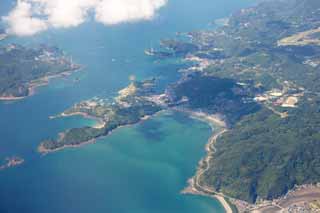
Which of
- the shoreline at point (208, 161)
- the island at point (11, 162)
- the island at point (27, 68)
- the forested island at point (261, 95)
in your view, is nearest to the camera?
the shoreline at point (208, 161)

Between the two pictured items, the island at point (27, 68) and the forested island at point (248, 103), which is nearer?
the forested island at point (248, 103)

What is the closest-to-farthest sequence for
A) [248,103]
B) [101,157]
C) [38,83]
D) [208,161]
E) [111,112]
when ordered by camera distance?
[208,161] < [101,157] < [111,112] < [248,103] < [38,83]

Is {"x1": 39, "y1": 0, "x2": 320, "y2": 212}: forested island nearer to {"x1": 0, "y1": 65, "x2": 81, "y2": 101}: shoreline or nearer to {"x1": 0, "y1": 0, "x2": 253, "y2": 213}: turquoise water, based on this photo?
{"x1": 0, "y1": 0, "x2": 253, "y2": 213}: turquoise water

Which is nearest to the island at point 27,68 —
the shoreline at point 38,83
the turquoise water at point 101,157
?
the shoreline at point 38,83

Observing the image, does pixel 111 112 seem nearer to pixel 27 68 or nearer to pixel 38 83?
pixel 38 83

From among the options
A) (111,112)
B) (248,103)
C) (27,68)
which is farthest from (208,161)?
(27,68)

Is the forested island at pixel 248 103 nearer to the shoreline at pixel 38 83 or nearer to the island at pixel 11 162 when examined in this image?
the island at pixel 11 162

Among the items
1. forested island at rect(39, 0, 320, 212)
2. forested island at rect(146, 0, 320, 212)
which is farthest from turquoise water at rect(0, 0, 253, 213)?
forested island at rect(146, 0, 320, 212)
